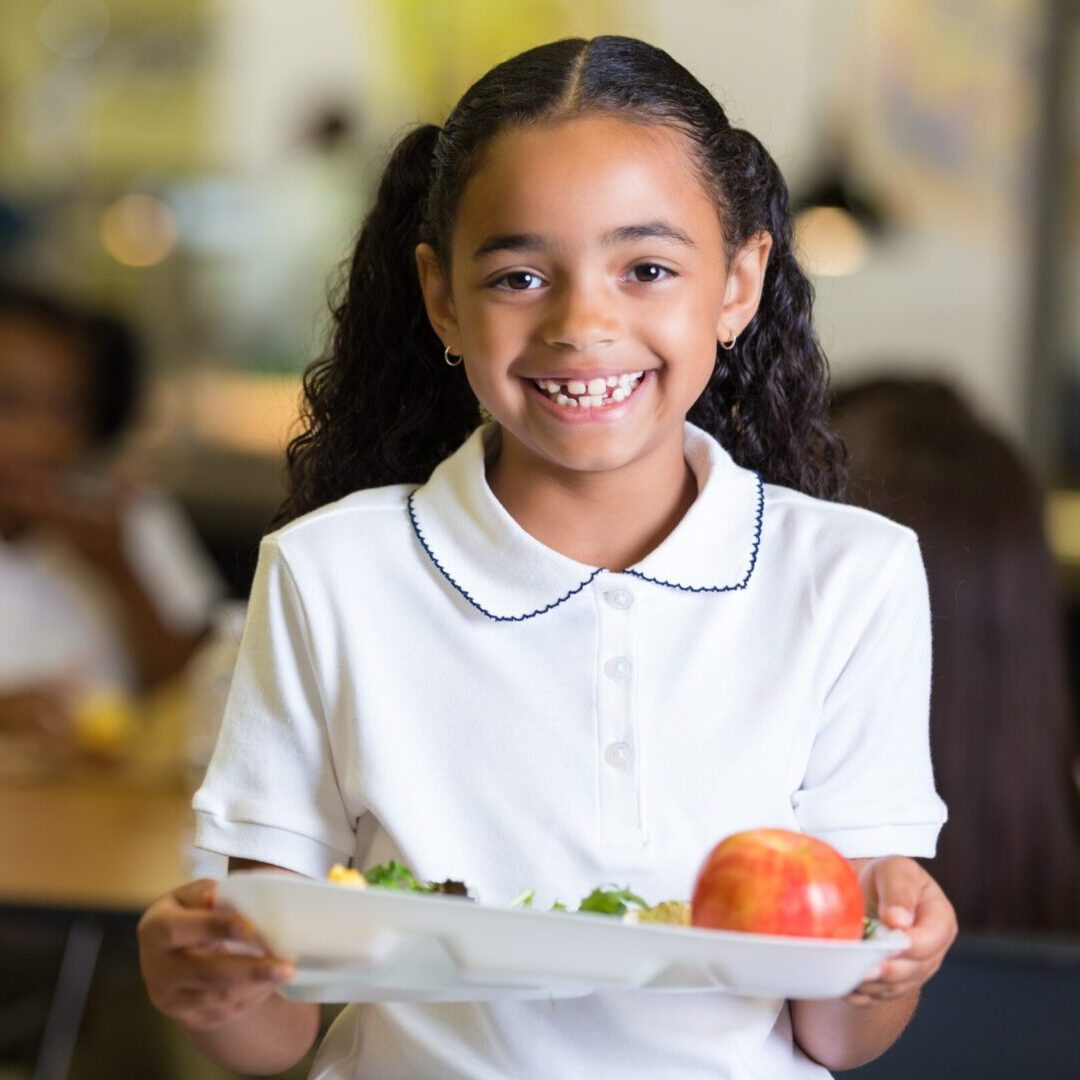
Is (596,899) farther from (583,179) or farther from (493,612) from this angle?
(583,179)

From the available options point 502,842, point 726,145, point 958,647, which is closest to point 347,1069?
point 502,842

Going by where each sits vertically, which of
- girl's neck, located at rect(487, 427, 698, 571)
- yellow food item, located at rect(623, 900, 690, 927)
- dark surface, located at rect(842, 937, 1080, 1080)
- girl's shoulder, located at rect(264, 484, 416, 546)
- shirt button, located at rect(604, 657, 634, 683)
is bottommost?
dark surface, located at rect(842, 937, 1080, 1080)

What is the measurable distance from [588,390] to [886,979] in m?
0.36

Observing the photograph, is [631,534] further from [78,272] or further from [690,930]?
[78,272]

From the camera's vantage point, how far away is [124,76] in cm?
523

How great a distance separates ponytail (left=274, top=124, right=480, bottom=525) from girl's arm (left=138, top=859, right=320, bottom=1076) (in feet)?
0.97

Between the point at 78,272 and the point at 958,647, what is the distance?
12.7 feet

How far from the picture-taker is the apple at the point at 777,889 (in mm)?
933

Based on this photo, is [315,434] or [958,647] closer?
[315,434]

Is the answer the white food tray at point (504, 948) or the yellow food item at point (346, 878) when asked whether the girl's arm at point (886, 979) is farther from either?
the yellow food item at point (346, 878)

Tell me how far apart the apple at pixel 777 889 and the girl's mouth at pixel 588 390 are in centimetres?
26

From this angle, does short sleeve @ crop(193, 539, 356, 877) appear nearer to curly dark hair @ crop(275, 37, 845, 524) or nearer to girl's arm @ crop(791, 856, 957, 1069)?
curly dark hair @ crop(275, 37, 845, 524)

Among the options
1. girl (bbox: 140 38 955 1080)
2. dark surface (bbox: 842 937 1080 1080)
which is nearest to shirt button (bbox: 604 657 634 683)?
girl (bbox: 140 38 955 1080)

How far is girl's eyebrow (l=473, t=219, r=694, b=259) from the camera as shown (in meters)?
1.04
